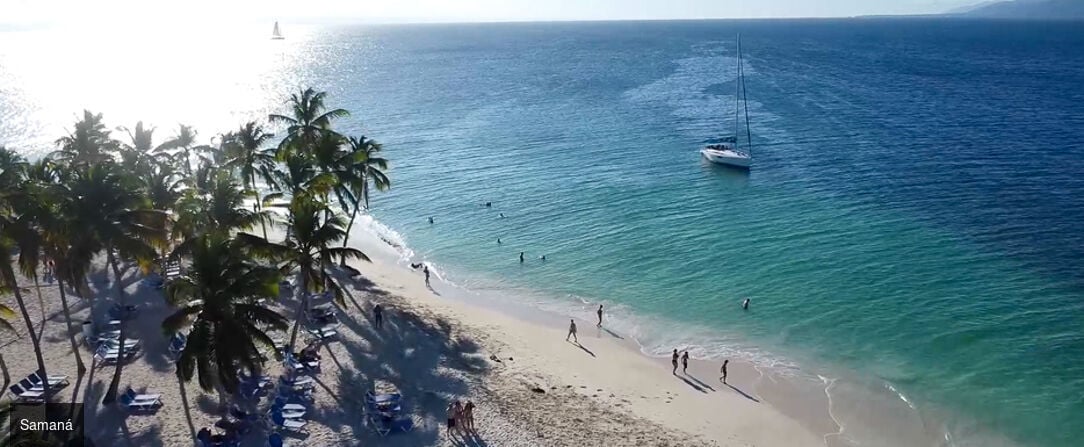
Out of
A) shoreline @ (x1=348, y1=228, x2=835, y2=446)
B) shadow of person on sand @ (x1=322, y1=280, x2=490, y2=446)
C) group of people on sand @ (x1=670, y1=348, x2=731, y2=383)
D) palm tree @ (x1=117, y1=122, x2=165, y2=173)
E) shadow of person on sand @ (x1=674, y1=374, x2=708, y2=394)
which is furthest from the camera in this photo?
palm tree @ (x1=117, y1=122, x2=165, y2=173)

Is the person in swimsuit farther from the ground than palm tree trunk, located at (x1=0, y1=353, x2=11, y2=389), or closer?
closer

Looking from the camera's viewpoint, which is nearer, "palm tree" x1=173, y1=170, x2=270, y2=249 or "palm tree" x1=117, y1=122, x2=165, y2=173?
"palm tree" x1=173, y1=170, x2=270, y2=249

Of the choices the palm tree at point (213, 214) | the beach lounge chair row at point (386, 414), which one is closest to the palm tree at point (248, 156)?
the palm tree at point (213, 214)

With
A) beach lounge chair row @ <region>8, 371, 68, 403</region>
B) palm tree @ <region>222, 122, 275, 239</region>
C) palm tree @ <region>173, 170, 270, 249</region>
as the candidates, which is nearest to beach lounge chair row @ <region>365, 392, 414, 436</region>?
palm tree @ <region>173, 170, 270, 249</region>

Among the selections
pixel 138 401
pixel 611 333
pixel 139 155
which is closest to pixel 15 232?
pixel 138 401

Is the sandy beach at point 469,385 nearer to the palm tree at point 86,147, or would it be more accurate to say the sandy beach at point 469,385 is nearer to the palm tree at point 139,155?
the palm tree at point 139,155

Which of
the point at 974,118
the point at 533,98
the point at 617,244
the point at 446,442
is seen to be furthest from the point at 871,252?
the point at 533,98

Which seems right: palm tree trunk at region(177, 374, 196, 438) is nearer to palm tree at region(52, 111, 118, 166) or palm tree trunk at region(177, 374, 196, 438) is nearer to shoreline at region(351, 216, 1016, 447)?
shoreline at region(351, 216, 1016, 447)
